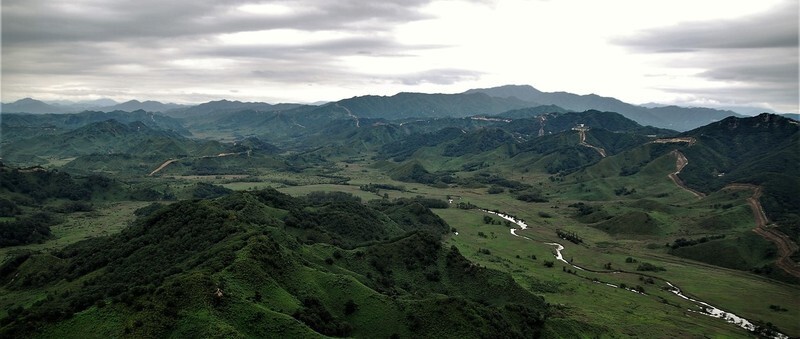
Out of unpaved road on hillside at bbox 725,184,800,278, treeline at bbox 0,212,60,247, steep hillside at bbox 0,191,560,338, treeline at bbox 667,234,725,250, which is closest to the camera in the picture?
steep hillside at bbox 0,191,560,338

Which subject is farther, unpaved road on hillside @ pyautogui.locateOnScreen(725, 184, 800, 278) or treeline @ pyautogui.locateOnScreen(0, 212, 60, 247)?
treeline @ pyautogui.locateOnScreen(0, 212, 60, 247)

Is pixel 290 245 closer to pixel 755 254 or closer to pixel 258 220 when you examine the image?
pixel 258 220

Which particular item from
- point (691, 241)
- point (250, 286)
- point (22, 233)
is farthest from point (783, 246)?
point (22, 233)

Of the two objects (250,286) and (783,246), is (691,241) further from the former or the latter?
(250,286)

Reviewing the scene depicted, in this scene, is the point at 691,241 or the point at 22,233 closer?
the point at 22,233

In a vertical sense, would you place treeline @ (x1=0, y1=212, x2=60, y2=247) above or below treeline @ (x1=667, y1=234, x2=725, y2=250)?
below

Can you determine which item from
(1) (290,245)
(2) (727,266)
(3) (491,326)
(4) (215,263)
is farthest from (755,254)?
(4) (215,263)

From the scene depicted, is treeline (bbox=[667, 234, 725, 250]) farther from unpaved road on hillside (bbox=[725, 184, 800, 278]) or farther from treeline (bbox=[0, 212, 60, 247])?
treeline (bbox=[0, 212, 60, 247])

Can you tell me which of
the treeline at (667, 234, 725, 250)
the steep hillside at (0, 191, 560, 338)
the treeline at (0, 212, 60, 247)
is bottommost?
the treeline at (0, 212, 60, 247)

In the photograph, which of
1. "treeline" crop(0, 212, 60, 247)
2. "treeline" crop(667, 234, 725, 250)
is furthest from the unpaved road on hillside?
"treeline" crop(0, 212, 60, 247)
